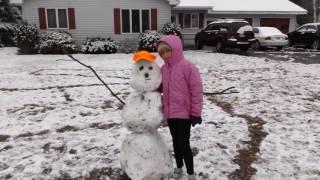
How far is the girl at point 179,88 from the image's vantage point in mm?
3705

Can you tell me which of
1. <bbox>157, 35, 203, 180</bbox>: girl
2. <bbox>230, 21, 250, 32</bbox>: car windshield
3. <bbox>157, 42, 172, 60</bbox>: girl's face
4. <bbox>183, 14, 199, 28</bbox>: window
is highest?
<bbox>183, 14, 199, 28</bbox>: window

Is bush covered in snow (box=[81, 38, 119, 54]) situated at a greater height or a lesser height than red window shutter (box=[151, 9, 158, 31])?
lesser

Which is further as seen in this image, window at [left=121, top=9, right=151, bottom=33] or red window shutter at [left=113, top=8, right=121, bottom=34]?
window at [left=121, top=9, right=151, bottom=33]

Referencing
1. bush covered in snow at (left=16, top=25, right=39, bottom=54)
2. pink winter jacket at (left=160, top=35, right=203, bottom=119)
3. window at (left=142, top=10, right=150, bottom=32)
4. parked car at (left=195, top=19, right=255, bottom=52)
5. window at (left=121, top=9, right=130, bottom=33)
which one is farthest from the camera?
window at (left=142, top=10, right=150, bottom=32)

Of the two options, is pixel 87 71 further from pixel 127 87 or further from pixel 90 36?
pixel 90 36

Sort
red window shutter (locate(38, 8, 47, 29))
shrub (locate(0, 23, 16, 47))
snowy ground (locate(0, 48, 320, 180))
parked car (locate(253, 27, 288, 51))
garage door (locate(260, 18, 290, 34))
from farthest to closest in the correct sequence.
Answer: garage door (locate(260, 18, 290, 34))
shrub (locate(0, 23, 16, 47))
parked car (locate(253, 27, 288, 51))
red window shutter (locate(38, 8, 47, 29))
snowy ground (locate(0, 48, 320, 180))

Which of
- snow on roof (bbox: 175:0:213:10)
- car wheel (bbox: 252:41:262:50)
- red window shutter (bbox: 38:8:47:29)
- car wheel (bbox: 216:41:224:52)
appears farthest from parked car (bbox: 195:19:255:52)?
red window shutter (bbox: 38:8:47:29)

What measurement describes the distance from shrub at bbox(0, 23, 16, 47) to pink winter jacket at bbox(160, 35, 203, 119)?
68.9 feet

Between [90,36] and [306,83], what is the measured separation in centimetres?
1348

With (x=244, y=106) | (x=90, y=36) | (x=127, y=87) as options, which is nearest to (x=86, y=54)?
(x=90, y=36)

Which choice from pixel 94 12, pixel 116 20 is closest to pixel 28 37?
pixel 94 12

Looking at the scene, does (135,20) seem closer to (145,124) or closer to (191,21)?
(191,21)

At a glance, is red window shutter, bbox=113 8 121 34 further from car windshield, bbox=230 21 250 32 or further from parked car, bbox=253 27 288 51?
parked car, bbox=253 27 288 51

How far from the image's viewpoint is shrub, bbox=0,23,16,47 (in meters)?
22.4
